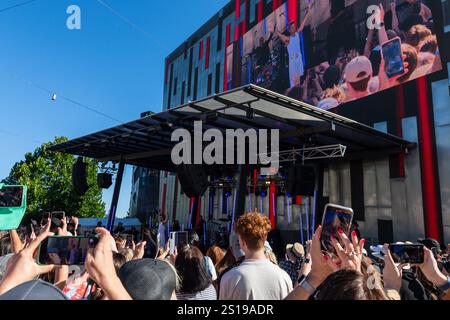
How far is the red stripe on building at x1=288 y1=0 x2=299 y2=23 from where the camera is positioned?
14289mm

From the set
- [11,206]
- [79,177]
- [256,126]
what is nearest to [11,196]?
[11,206]

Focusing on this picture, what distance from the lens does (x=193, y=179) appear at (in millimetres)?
10875

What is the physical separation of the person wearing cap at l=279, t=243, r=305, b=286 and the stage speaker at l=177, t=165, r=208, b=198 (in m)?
6.85

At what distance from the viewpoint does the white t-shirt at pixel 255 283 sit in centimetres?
202

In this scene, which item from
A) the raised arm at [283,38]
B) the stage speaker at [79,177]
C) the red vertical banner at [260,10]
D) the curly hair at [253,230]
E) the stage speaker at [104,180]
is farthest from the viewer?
the red vertical banner at [260,10]

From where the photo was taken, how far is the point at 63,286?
1817mm

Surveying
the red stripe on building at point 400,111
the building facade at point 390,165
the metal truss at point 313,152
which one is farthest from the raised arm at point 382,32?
the metal truss at point 313,152

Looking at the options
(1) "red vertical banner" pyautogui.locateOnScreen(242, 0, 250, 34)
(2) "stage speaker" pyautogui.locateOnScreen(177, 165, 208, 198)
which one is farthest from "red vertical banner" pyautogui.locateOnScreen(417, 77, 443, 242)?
(1) "red vertical banner" pyautogui.locateOnScreen(242, 0, 250, 34)

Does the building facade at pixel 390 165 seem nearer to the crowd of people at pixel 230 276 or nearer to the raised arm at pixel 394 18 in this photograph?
the raised arm at pixel 394 18

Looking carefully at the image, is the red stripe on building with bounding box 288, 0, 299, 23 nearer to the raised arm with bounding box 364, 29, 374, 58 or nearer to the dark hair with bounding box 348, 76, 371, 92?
the raised arm with bounding box 364, 29, 374, 58

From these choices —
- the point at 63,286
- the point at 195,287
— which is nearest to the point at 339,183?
the point at 195,287

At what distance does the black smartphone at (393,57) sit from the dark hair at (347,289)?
1066cm

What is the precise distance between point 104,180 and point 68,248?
45.9 ft
